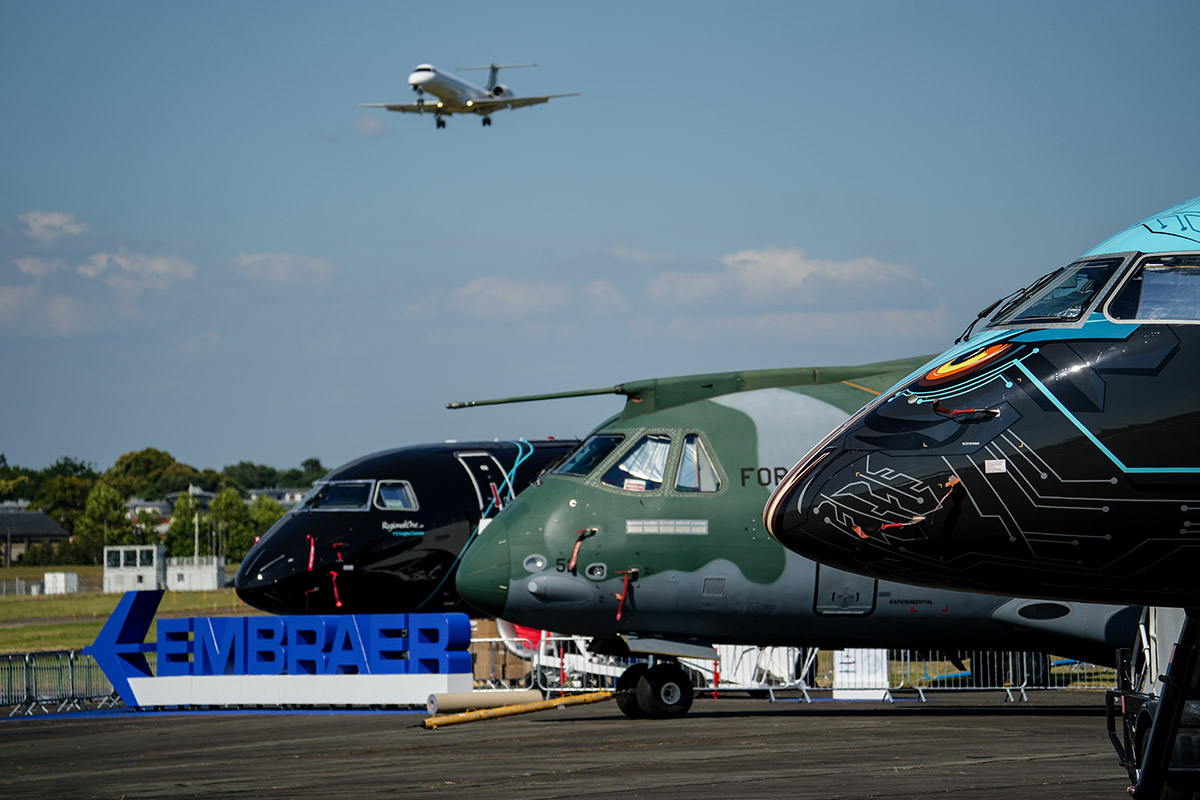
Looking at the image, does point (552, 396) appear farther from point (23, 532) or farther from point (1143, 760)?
point (23, 532)

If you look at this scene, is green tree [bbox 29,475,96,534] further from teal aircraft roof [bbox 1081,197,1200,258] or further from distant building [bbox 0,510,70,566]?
teal aircraft roof [bbox 1081,197,1200,258]

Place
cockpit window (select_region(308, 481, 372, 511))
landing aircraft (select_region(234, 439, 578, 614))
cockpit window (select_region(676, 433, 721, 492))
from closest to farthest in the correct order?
cockpit window (select_region(676, 433, 721, 492)), landing aircraft (select_region(234, 439, 578, 614)), cockpit window (select_region(308, 481, 372, 511))

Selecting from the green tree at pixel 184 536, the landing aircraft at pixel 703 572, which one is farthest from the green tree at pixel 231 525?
the landing aircraft at pixel 703 572

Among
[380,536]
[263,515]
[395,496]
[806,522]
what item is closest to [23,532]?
[263,515]

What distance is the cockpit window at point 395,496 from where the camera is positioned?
2388 centimetres

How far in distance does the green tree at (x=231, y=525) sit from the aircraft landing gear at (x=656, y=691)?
391 ft

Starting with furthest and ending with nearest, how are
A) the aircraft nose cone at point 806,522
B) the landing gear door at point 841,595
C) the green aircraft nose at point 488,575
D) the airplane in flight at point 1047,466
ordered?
1. the green aircraft nose at point 488,575
2. the landing gear door at point 841,595
3. the aircraft nose cone at point 806,522
4. the airplane in flight at point 1047,466

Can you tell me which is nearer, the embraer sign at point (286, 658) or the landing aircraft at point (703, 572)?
the landing aircraft at point (703, 572)

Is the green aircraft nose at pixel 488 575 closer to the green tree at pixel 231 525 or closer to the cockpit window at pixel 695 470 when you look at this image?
the cockpit window at pixel 695 470

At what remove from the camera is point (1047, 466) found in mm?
7430

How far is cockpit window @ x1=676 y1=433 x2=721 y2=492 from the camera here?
1738 cm

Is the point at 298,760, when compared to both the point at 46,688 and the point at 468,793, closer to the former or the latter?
the point at 468,793

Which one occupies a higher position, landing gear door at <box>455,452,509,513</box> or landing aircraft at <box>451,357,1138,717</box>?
landing gear door at <box>455,452,509,513</box>

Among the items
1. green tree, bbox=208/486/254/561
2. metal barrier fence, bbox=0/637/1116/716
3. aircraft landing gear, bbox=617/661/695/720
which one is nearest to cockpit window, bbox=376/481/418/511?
metal barrier fence, bbox=0/637/1116/716
